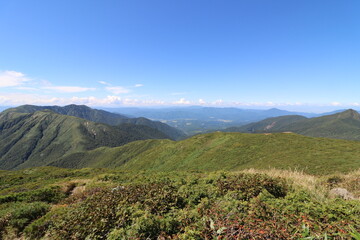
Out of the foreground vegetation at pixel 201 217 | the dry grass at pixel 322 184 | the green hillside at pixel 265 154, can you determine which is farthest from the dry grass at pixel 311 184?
the green hillside at pixel 265 154

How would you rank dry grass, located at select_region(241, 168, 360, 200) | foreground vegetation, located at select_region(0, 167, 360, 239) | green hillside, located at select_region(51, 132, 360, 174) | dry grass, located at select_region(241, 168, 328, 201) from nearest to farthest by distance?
foreground vegetation, located at select_region(0, 167, 360, 239) < dry grass, located at select_region(241, 168, 328, 201) < dry grass, located at select_region(241, 168, 360, 200) < green hillside, located at select_region(51, 132, 360, 174)

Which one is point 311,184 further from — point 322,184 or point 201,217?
point 201,217

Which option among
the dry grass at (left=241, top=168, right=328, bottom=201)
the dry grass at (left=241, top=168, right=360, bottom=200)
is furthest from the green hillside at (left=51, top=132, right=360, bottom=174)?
the dry grass at (left=241, top=168, right=328, bottom=201)

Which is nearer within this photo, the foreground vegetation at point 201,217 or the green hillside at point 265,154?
the foreground vegetation at point 201,217

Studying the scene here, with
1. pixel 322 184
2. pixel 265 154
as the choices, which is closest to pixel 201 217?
pixel 322 184

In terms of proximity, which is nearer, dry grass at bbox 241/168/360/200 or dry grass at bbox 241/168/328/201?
dry grass at bbox 241/168/328/201

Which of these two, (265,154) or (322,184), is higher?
(322,184)

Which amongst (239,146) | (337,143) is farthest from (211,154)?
(337,143)

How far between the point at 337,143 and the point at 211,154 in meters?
24.0

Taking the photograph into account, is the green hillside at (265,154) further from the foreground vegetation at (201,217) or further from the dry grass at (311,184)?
the foreground vegetation at (201,217)

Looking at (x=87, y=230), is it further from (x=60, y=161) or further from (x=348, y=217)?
(x=60, y=161)

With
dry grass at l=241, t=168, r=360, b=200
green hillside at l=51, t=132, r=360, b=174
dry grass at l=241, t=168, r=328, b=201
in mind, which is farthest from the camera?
green hillside at l=51, t=132, r=360, b=174

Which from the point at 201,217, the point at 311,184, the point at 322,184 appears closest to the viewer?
the point at 201,217

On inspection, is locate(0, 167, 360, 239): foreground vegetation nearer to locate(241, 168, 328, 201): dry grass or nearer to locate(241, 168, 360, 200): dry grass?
locate(241, 168, 328, 201): dry grass
